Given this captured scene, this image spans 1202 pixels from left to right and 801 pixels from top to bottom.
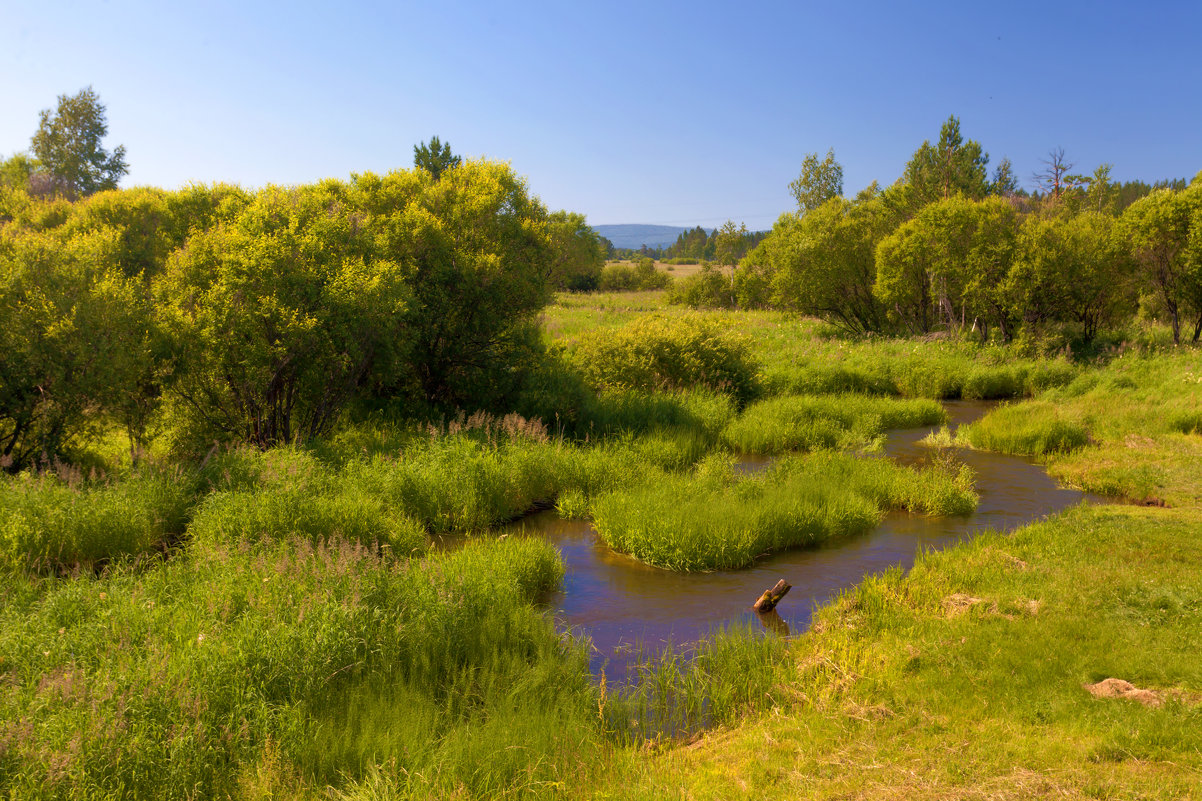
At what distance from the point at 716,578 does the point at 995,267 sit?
23668mm

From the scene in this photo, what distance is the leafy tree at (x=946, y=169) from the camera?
4847 centimetres

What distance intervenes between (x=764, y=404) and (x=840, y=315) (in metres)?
19.2

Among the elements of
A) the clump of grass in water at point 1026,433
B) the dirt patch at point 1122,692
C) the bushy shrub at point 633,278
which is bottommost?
the dirt patch at point 1122,692

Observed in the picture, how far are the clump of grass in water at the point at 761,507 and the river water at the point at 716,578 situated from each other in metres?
0.23

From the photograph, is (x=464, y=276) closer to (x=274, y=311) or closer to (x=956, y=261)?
(x=274, y=311)

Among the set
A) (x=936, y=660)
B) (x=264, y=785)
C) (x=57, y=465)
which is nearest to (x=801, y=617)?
(x=936, y=660)

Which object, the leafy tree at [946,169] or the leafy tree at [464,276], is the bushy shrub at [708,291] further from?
the leafy tree at [464,276]

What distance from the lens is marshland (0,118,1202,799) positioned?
199 inches

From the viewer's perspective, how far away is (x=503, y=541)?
1025 centimetres

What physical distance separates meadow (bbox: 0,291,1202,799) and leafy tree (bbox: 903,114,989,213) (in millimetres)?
39817

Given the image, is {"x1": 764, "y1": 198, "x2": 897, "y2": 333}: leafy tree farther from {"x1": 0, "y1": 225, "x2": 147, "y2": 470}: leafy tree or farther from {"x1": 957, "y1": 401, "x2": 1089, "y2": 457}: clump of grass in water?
{"x1": 0, "y1": 225, "x2": 147, "y2": 470}: leafy tree

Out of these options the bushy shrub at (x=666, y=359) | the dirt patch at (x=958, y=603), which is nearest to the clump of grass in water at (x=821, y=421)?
the bushy shrub at (x=666, y=359)

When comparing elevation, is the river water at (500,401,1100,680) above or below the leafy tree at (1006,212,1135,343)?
below

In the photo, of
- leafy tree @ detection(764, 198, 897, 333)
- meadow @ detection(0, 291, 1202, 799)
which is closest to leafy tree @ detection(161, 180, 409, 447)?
meadow @ detection(0, 291, 1202, 799)
